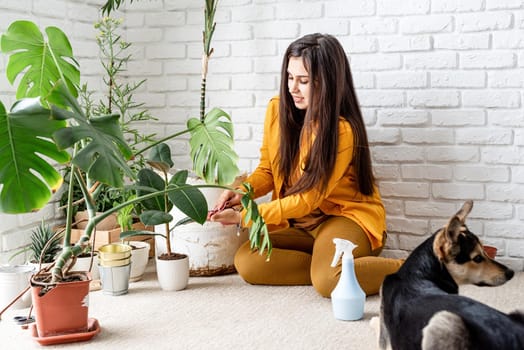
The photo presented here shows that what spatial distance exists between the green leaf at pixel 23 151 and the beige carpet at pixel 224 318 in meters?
0.56

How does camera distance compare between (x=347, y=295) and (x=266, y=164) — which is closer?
(x=347, y=295)

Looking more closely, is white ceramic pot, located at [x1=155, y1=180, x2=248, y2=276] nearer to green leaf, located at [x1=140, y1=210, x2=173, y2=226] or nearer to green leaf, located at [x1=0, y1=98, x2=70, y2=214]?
green leaf, located at [x1=140, y1=210, x2=173, y2=226]

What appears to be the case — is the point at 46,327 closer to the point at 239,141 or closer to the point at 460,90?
the point at 239,141

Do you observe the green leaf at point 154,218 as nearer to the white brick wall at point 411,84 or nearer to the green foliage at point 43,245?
the green foliage at point 43,245

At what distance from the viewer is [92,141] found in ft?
6.19

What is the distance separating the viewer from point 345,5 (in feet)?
10.9

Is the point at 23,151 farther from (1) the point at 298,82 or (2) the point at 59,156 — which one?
(1) the point at 298,82

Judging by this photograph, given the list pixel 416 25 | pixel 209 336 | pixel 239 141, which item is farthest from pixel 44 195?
pixel 416 25

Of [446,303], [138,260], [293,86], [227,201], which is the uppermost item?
[293,86]

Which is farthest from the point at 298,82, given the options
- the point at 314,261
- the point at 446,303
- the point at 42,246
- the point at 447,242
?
the point at 446,303

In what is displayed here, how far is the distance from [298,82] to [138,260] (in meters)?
1.03

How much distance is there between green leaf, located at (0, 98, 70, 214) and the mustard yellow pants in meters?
1.17

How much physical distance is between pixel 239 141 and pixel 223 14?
0.63m

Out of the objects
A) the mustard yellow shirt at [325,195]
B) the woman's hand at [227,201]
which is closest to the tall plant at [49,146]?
the woman's hand at [227,201]
